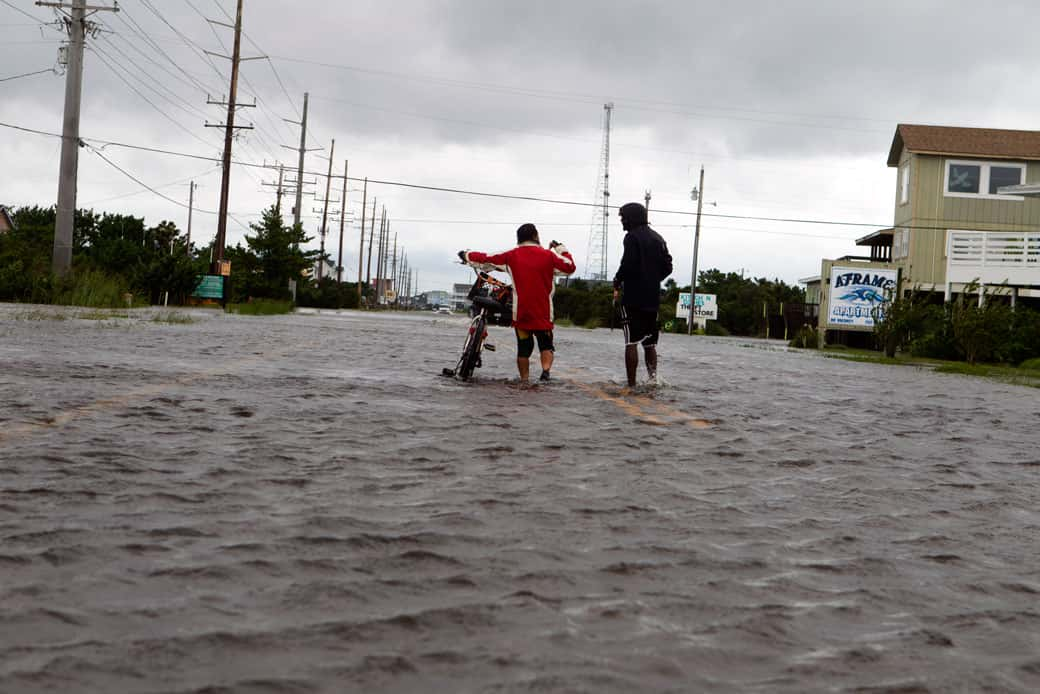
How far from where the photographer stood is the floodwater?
315 cm

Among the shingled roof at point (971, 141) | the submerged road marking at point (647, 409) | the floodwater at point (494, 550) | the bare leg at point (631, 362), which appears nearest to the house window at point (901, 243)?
the shingled roof at point (971, 141)

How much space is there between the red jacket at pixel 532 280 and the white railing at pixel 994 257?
79.0 ft

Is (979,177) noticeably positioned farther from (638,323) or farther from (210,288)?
(638,323)

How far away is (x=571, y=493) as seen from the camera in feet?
18.8

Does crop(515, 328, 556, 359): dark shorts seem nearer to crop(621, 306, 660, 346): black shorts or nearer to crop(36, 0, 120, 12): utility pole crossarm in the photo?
crop(621, 306, 660, 346): black shorts

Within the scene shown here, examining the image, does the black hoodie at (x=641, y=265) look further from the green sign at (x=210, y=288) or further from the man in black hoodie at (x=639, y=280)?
the green sign at (x=210, y=288)

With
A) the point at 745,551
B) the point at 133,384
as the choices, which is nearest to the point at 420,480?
the point at 745,551

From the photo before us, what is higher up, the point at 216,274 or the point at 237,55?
the point at 237,55

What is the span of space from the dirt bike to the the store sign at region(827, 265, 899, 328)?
28947 millimetres

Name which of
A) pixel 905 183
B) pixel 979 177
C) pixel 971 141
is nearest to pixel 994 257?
pixel 979 177

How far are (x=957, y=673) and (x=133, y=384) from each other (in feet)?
26.8

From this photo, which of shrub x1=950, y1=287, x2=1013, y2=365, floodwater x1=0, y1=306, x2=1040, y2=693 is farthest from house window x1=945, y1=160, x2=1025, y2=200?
floodwater x1=0, y1=306, x2=1040, y2=693

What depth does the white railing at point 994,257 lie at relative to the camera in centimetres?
3422

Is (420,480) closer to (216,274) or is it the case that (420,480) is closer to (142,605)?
(142,605)
